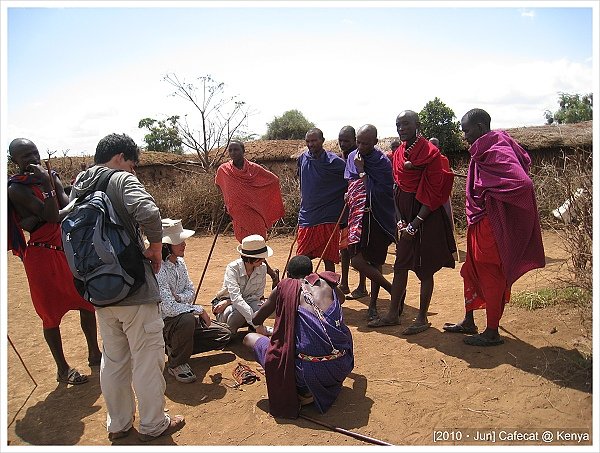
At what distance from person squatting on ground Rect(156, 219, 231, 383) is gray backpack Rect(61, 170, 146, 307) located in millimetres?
997

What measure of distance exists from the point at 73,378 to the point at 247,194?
3.00m

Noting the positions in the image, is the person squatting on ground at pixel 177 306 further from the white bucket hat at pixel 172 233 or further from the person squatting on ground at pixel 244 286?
the person squatting on ground at pixel 244 286

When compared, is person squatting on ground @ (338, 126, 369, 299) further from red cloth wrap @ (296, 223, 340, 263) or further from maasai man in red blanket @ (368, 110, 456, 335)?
maasai man in red blanket @ (368, 110, 456, 335)

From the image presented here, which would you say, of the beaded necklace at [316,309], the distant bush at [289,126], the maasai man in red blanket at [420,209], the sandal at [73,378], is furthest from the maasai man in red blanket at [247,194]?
the distant bush at [289,126]

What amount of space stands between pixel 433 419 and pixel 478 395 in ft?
1.45

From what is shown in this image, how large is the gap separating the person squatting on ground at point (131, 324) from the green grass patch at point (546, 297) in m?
3.50

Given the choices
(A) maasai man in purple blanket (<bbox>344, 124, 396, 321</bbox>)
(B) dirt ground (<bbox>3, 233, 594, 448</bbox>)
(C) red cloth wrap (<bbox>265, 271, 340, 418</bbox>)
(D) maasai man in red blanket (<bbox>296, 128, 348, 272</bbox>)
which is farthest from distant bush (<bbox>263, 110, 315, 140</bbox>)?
(C) red cloth wrap (<bbox>265, 271, 340, 418</bbox>)

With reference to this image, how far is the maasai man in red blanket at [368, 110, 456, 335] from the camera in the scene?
4.33 metres

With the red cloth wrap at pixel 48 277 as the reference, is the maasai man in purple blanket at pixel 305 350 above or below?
below

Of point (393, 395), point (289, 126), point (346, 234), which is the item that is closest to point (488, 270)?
point (393, 395)

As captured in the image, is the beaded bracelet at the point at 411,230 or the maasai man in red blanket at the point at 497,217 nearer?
the maasai man in red blanket at the point at 497,217

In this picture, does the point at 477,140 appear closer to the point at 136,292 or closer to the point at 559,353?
the point at 559,353

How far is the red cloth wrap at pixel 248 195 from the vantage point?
6.20 m

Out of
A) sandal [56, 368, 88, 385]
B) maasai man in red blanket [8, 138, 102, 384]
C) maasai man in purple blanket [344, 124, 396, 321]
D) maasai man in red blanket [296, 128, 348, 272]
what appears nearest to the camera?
maasai man in red blanket [8, 138, 102, 384]
